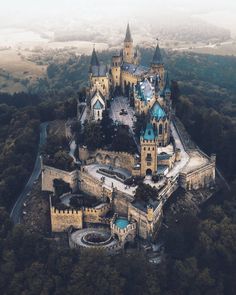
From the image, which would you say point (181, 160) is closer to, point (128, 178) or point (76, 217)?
point (128, 178)

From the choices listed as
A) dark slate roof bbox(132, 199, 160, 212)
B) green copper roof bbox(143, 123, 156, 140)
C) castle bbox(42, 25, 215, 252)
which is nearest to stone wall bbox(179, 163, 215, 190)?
castle bbox(42, 25, 215, 252)

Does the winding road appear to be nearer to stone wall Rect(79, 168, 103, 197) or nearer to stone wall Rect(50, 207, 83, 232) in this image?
stone wall Rect(50, 207, 83, 232)

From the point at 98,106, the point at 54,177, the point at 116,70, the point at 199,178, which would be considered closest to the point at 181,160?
the point at 199,178

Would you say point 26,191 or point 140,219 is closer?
point 140,219

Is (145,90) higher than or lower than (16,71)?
higher

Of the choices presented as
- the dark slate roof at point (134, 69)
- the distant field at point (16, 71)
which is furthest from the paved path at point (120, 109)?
the distant field at point (16, 71)

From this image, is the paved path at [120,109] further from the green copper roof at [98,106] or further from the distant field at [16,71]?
the distant field at [16,71]
